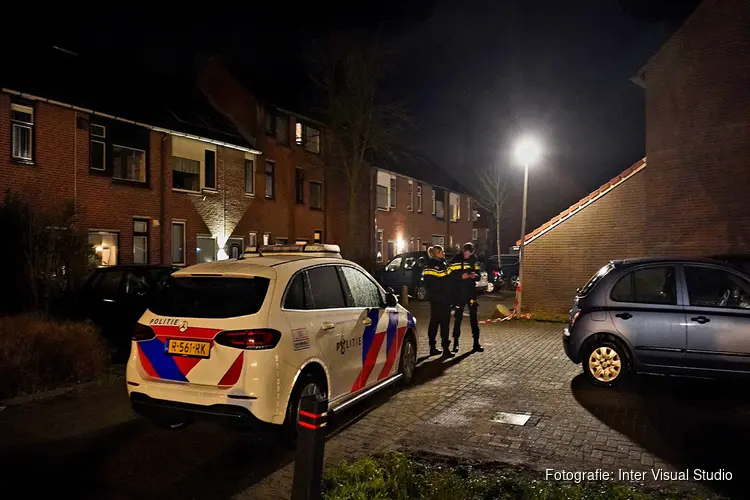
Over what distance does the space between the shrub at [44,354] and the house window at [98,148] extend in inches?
398

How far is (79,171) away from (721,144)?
16.7m

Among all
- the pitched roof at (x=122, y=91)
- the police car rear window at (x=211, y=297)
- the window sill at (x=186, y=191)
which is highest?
the pitched roof at (x=122, y=91)

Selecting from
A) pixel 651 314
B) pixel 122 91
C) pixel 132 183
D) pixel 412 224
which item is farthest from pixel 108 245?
pixel 412 224

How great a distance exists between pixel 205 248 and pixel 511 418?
17.7 metres

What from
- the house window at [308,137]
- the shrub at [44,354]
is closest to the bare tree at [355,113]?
the house window at [308,137]

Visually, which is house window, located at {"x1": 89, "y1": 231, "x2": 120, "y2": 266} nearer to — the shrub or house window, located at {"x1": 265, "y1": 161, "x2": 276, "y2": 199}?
house window, located at {"x1": 265, "y1": 161, "x2": 276, "y2": 199}

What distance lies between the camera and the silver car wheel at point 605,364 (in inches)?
299

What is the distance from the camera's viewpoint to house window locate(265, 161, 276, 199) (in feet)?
83.8

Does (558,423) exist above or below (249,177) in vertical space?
below

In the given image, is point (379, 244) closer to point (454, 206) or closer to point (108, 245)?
point (454, 206)

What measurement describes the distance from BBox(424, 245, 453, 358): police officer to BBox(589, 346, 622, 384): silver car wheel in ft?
9.37

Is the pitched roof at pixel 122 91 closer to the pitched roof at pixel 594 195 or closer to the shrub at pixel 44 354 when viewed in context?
the shrub at pixel 44 354

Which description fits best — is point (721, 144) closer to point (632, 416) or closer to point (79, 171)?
point (632, 416)

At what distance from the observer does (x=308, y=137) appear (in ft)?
92.6
